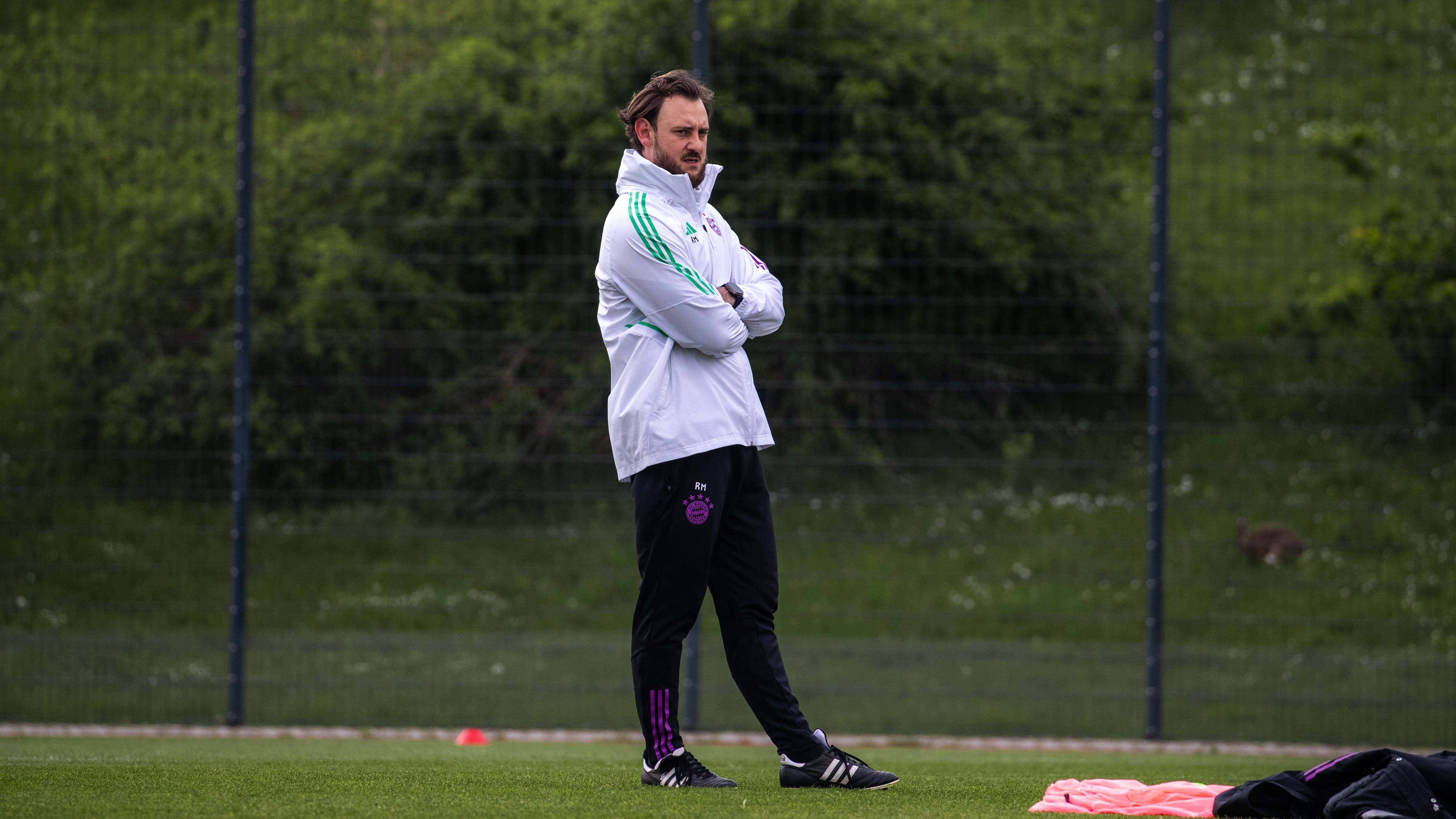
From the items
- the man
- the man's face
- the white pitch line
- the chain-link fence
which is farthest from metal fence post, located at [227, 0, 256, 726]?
the man's face

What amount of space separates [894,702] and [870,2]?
10.9 ft

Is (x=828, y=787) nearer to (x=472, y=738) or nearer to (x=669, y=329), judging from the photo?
(x=669, y=329)

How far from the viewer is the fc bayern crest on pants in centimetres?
381

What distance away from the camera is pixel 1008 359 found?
7016mm

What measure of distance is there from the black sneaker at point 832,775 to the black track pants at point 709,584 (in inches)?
1.1

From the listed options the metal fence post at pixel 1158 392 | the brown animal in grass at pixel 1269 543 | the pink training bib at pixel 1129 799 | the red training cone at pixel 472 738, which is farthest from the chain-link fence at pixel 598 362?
the pink training bib at pixel 1129 799

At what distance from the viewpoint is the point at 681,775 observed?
3.86 metres

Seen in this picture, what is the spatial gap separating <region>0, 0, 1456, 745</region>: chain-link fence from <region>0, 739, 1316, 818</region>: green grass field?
1.37m

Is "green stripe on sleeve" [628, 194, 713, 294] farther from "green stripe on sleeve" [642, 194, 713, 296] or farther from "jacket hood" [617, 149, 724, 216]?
"jacket hood" [617, 149, 724, 216]

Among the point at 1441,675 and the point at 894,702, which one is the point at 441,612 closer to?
the point at 894,702

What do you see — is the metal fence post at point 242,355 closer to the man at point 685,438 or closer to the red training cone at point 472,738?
the red training cone at point 472,738

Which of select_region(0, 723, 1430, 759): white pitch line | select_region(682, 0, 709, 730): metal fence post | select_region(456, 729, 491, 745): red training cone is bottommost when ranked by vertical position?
select_region(0, 723, 1430, 759): white pitch line

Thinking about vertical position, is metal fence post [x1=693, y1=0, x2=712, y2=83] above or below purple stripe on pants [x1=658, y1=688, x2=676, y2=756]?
above

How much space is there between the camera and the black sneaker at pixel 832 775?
3865 millimetres
